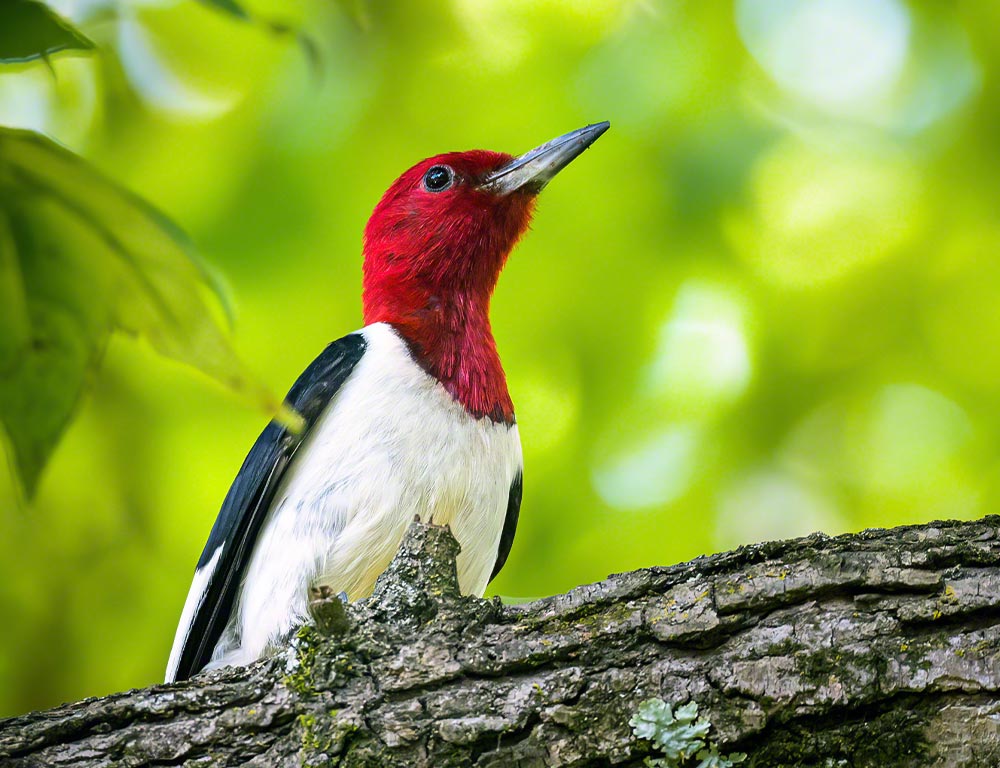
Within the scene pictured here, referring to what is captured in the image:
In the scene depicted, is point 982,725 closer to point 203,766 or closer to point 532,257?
point 203,766

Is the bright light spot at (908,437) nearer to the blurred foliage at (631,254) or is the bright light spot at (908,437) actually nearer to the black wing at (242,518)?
the blurred foliage at (631,254)

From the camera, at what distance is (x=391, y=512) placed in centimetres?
327

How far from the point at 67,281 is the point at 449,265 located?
3.29 m

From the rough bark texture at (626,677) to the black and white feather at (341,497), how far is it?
1062 mm

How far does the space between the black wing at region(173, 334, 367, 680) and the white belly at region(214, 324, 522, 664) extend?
Answer: 0.04 m

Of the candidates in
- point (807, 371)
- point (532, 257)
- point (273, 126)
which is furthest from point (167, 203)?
point (807, 371)

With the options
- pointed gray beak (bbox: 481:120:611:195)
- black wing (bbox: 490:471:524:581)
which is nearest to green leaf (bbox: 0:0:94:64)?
black wing (bbox: 490:471:524:581)

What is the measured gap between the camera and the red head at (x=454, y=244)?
387cm

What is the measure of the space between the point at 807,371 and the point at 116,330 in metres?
4.32

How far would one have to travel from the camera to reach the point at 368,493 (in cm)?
329

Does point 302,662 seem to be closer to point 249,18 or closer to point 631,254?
point 249,18

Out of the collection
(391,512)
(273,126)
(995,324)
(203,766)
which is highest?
(273,126)

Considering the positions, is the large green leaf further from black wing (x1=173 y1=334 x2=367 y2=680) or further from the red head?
the red head

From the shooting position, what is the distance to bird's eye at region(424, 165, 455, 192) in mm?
4496
